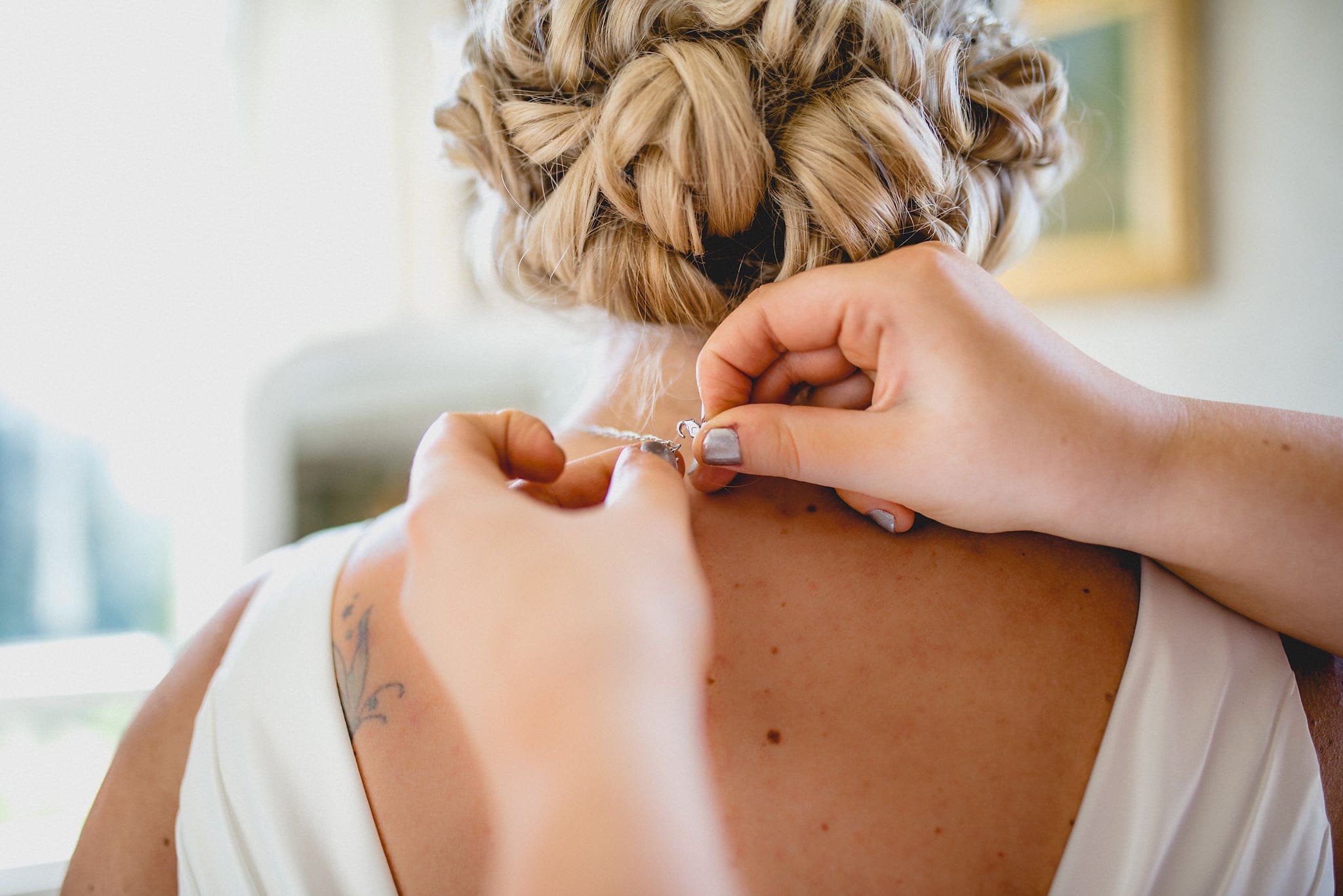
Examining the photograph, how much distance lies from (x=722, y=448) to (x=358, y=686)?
36 centimetres

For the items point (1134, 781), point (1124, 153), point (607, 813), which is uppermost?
point (1124, 153)

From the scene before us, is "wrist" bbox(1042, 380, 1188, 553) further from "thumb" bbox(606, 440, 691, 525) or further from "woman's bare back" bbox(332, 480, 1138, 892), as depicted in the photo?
"thumb" bbox(606, 440, 691, 525)

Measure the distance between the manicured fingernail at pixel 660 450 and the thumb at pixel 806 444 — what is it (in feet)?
0.08

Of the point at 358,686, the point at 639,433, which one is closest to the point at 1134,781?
the point at 639,433

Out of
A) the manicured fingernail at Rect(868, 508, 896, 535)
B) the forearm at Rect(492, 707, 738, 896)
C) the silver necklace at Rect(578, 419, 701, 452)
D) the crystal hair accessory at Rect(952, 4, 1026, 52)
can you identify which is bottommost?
the forearm at Rect(492, 707, 738, 896)

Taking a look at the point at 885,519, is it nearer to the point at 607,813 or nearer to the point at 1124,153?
the point at 607,813

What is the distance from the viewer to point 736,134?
22.9 inches

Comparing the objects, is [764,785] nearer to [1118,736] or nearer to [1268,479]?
[1118,736]

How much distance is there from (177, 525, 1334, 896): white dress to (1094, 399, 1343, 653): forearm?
0.05 metres

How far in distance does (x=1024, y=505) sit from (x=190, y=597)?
2416 millimetres

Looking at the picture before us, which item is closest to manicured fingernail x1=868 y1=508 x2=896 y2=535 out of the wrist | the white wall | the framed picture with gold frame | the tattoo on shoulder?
the wrist

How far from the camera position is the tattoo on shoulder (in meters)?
0.64

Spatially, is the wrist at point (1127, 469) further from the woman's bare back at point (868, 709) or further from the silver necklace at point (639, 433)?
the silver necklace at point (639, 433)

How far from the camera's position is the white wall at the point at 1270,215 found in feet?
4.77
